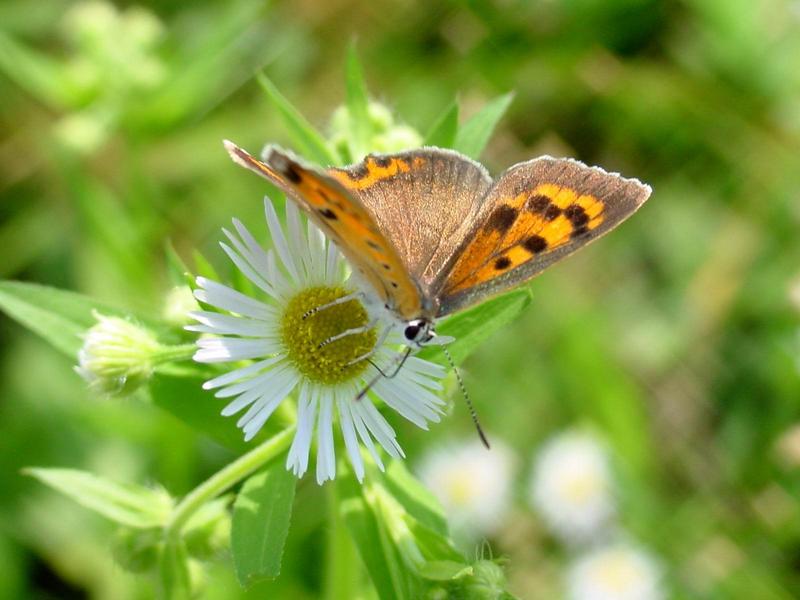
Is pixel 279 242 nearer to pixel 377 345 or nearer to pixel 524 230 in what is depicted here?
pixel 377 345

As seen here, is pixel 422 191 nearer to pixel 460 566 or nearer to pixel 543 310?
pixel 460 566

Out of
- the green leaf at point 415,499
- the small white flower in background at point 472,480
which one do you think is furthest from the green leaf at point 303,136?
the small white flower in background at point 472,480

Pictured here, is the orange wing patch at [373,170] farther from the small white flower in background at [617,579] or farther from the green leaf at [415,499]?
the small white flower in background at [617,579]

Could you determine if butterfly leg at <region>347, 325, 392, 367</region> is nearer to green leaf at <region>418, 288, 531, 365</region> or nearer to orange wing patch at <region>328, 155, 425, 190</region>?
green leaf at <region>418, 288, 531, 365</region>

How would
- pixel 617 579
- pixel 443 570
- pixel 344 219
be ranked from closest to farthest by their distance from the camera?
pixel 344 219 < pixel 443 570 < pixel 617 579

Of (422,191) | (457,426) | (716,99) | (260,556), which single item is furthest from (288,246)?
(716,99)

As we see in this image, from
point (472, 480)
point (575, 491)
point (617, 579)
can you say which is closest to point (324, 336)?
point (472, 480)
